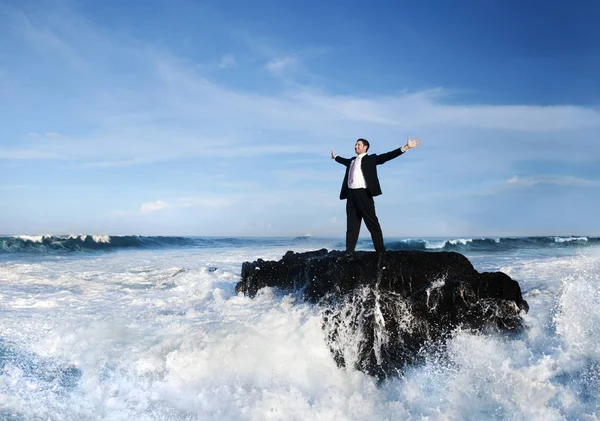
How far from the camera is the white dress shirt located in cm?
762

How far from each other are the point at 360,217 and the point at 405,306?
2.04m

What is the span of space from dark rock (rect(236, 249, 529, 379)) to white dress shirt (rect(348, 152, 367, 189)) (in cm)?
120

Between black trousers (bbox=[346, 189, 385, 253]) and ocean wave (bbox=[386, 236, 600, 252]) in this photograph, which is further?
ocean wave (bbox=[386, 236, 600, 252])

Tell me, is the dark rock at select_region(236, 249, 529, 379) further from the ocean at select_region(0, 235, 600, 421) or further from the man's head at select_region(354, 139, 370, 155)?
the man's head at select_region(354, 139, 370, 155)

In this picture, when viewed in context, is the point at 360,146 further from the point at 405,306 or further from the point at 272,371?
the point at 272,371

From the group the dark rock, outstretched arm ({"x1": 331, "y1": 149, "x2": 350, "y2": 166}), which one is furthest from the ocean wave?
the dark rock

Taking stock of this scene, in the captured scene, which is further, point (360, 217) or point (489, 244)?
point (489, 244)

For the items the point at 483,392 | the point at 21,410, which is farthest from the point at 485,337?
the point at 21,410

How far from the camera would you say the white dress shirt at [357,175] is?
7625 mm

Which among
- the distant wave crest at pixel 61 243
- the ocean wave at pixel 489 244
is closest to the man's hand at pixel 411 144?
the ocean wave at pixel 489 244

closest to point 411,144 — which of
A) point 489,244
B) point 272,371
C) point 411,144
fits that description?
point 411,144

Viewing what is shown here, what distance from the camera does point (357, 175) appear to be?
301 inches

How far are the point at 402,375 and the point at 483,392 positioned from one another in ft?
3.15

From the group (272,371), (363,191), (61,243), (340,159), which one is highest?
(340,159)
